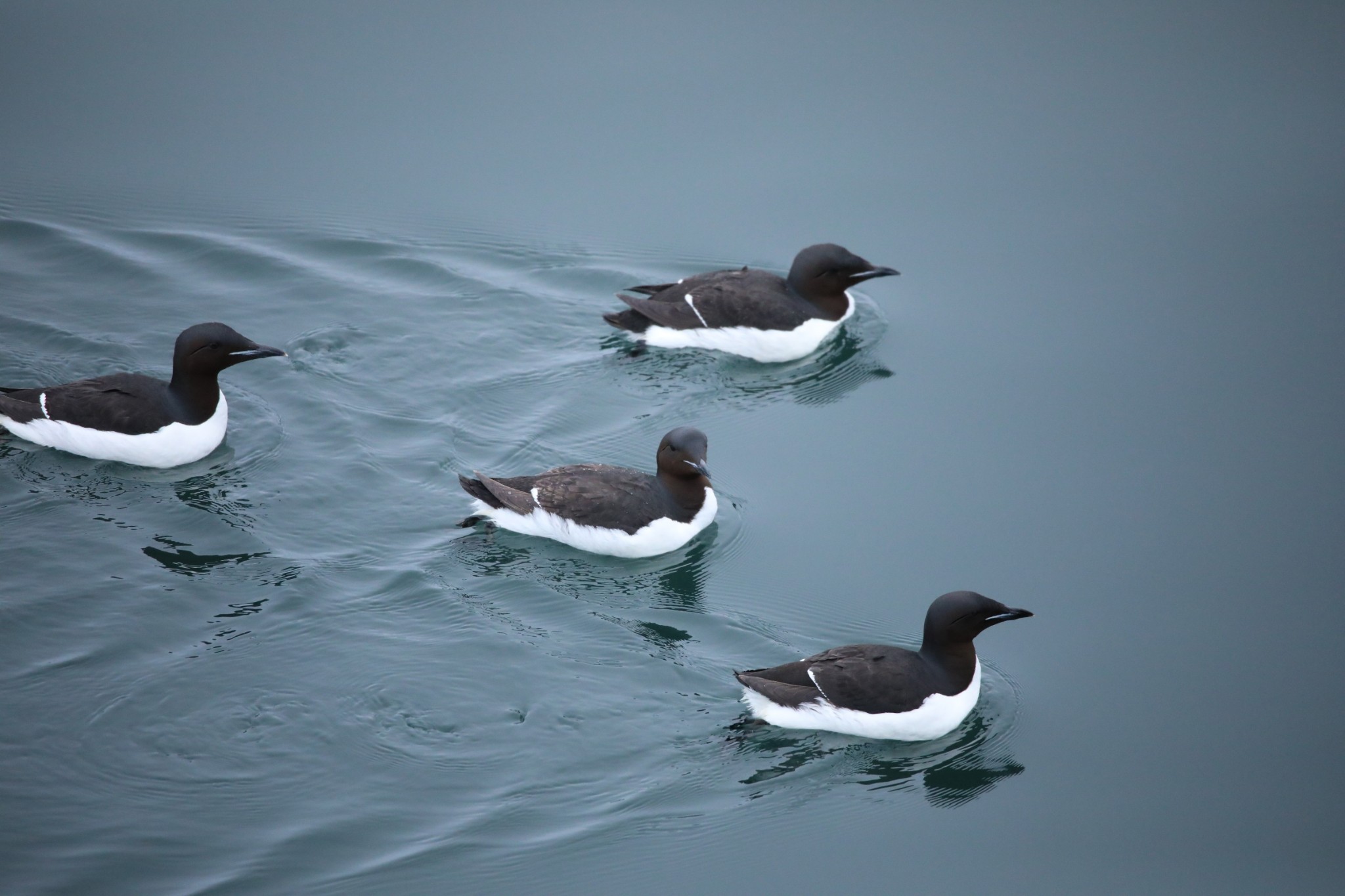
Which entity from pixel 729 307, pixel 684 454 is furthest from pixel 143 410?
pixel 729 307

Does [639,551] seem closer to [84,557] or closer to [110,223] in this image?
[84,557]

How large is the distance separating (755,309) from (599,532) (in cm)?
338

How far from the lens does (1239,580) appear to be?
380 inches

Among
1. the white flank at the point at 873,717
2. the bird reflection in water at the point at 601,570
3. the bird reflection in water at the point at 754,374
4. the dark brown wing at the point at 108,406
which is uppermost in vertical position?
the bird reflection in water at the point at 754,374

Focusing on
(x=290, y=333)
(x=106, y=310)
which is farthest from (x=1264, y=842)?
(x=106, y=310)

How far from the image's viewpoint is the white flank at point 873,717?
320 inches

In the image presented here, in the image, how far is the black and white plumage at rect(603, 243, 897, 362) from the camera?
12.2m

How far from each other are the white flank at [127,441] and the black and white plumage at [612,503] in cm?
224

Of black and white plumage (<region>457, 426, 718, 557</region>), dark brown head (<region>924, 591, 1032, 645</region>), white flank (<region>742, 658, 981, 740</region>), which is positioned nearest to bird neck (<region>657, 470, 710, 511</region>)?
black and white plumage (<region>457, 426, 718, 557</region>)

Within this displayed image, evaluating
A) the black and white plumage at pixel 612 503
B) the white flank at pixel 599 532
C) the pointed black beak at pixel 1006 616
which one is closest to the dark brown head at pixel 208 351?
the black and white plumage at pixel 612 503

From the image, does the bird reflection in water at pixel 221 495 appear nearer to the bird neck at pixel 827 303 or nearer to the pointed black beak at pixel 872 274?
the bird neck at pixel 827 303

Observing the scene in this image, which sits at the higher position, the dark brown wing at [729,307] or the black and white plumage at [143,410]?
the dark brown wing at [729,307]

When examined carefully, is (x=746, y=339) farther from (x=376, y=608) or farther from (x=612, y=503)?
(x=376, y=608)

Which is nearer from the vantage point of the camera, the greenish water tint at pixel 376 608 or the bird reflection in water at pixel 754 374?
the greenish water tint at pixel 376 608
